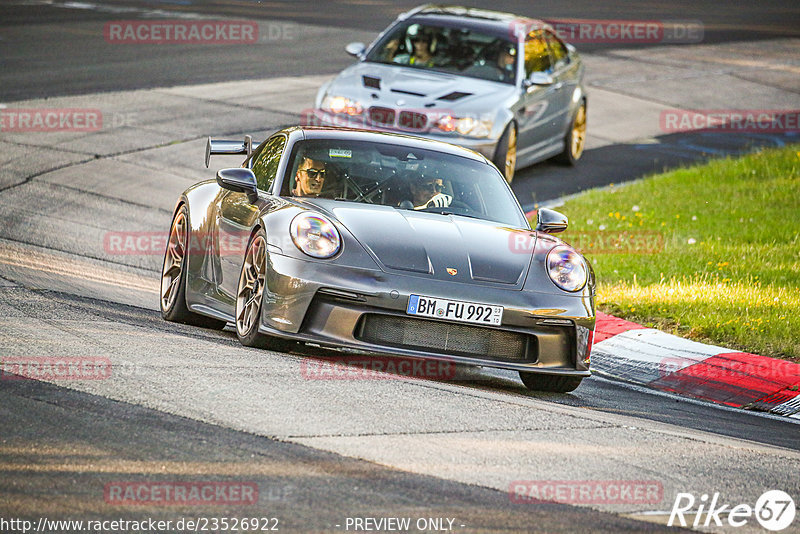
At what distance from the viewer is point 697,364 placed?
8.61 metres

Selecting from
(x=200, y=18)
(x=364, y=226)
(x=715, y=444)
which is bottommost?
(x=200, y=18)

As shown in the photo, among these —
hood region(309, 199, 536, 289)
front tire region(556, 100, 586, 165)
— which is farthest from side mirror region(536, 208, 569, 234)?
front tire region(556, 100, 586, 165)

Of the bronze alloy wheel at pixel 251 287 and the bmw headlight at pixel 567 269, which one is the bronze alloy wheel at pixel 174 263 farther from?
the bmw headlight at pixel 567 269

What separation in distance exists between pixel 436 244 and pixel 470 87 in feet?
23.7

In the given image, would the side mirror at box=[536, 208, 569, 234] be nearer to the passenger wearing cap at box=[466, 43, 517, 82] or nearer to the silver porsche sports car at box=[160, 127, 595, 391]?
the silver porsche sports car at box=[160, 127, 595, 391]

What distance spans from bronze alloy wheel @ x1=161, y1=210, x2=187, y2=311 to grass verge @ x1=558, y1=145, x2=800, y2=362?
11.0ft

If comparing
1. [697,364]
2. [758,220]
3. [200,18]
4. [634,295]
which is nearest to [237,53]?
[200,18]

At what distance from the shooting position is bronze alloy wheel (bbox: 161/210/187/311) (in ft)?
28.4

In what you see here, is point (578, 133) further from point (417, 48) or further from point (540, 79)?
point (417, 48)

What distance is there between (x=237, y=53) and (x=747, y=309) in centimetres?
1490

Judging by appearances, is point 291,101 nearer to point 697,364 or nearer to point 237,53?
point 237,53

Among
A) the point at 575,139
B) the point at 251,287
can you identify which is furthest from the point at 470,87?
the point at 251,287

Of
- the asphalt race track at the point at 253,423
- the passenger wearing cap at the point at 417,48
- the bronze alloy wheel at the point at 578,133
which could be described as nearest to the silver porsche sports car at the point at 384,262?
the asphalt race track at the point at 253,423

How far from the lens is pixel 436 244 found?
23.9ft
